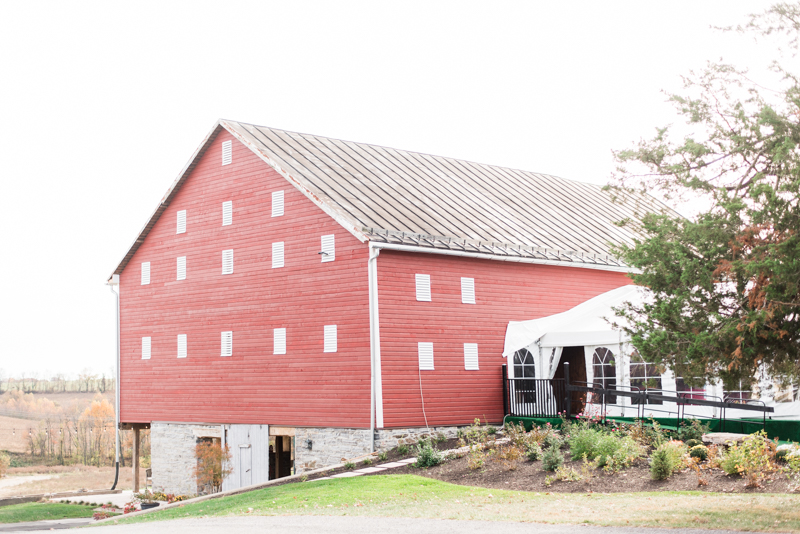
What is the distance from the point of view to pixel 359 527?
36.6 ft

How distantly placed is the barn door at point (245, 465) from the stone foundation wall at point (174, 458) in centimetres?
205

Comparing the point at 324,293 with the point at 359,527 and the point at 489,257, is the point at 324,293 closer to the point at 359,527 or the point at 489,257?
the point at 489,257

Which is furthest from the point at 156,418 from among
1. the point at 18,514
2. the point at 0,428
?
the point at 0,428

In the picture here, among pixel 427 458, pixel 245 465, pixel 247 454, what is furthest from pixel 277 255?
pixel 427 458

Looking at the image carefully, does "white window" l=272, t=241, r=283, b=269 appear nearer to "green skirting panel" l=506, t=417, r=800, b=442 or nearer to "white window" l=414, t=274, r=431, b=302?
"white window" l=414, t=274, r=431, b=302

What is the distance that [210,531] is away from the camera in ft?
38.3

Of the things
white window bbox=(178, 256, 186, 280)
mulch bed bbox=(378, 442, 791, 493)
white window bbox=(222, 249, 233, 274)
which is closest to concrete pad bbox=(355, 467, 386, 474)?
mulch bed bbox=(378, 442, 791, 493)

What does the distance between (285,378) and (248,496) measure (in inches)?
229

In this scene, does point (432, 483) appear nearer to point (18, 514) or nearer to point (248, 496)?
point (248, 496)

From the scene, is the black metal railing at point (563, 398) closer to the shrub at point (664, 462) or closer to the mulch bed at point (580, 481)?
the mulch bed at point (580, 481)

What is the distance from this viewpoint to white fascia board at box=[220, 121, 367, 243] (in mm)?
21000

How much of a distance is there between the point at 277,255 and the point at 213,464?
6.60 meters

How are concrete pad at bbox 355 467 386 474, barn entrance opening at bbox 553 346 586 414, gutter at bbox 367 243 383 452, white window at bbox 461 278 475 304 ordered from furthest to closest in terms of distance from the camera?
barn entrance opening at bbox 553 346 586 414, white window at bbox 461 278 475 304, gutter at bbox 367 243 383 452, concrete pad at bbox 355 467 386 474

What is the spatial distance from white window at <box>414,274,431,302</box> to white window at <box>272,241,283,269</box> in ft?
14.1
